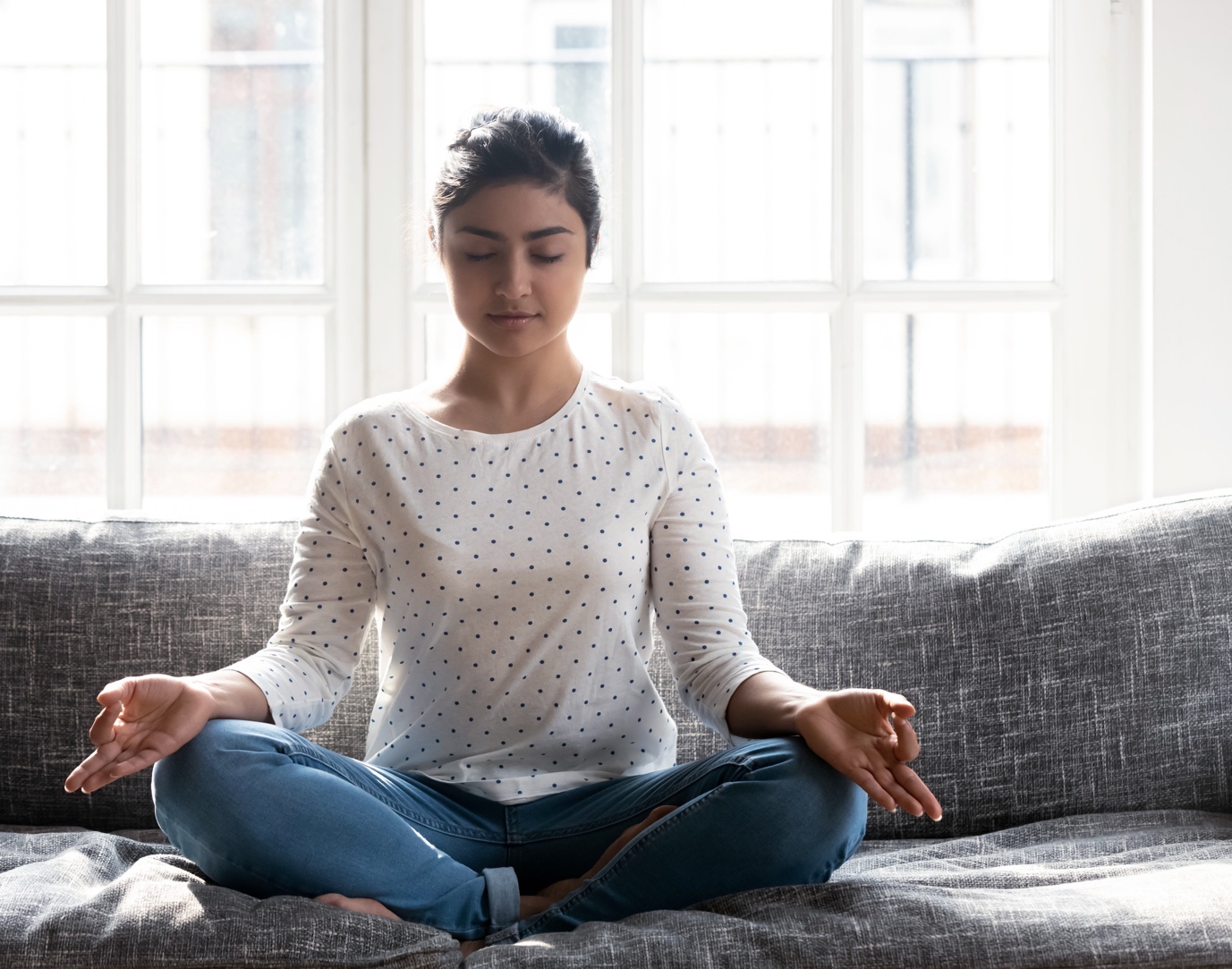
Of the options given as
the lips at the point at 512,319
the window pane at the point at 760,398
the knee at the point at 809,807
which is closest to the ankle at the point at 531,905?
the knee at the point at 809,807

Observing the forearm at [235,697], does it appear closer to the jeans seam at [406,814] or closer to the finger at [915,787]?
the jeans seam at [406,814]

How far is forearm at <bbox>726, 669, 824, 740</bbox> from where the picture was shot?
1196mm

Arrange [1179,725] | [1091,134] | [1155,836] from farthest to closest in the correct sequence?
[1091,134] < [1179,725] < [1155,836]

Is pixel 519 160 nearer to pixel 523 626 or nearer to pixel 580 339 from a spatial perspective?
pixel 523 626

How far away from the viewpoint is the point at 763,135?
81.8 inches

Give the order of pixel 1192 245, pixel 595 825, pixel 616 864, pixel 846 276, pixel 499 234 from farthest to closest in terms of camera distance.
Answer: pixel 846 276, pixel 1192 245, pixel 499 234, pixel 595 825, pixel 616 864

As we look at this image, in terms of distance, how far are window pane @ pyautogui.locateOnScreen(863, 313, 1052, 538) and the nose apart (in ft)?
2.96

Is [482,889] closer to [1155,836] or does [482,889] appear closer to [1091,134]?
[1155,836]

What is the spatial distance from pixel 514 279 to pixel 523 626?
0.40 m

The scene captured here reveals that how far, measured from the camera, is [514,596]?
53.5 inches

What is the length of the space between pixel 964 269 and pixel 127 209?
1.46m

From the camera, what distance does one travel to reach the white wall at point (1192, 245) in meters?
1.93

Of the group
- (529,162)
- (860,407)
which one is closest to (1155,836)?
(860,407)

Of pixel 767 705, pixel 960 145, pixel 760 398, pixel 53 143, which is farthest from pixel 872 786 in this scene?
pixel 53 143
